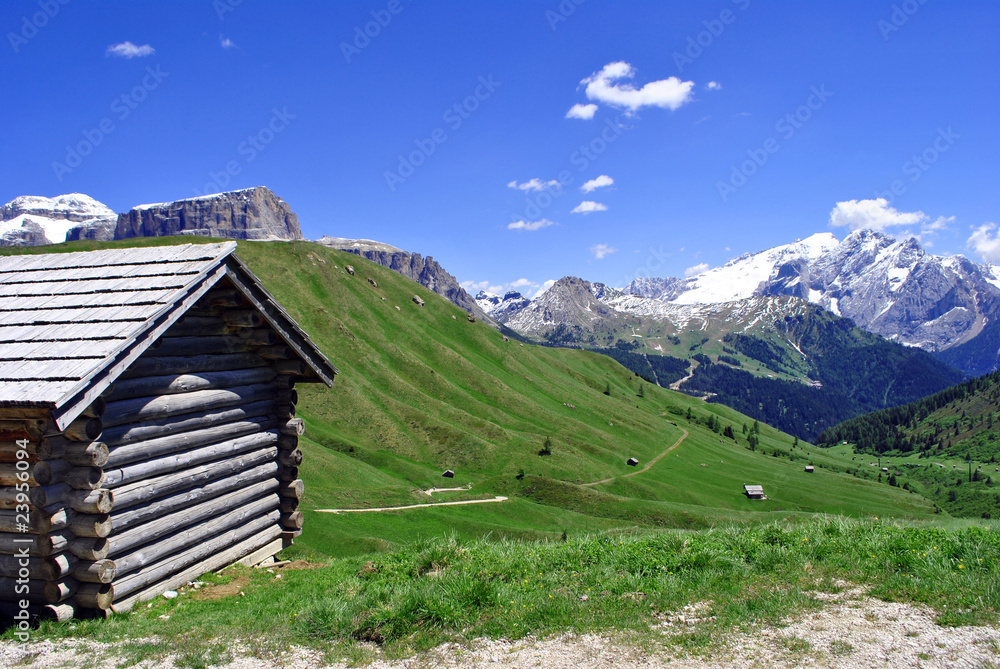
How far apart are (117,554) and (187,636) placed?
12.8ft

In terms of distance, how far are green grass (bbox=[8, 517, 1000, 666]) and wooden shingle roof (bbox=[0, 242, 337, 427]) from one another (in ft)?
16.3

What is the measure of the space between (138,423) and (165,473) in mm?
1635

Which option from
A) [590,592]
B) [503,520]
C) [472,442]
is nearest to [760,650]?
[590,592]

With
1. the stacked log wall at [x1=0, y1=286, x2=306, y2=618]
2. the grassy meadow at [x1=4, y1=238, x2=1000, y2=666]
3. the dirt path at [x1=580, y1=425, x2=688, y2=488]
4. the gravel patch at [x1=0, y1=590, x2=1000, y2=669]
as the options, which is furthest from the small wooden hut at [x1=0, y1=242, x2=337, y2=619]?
the dirt path at [x1=580, y1=425, x2=688, y2=488]

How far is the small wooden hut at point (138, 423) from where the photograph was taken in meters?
11.7

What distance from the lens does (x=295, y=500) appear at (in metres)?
19.2

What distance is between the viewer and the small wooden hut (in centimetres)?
1166

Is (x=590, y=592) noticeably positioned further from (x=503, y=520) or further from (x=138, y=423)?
(x=503, y=520)

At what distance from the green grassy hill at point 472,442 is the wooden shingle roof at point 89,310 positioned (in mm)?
27385

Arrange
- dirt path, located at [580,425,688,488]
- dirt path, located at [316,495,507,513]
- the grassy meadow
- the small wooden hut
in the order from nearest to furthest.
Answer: the grassy meadow < the small wooden hut < dirt path, located at [316,495,507,513] < dirt path, located at [580,425,688,488]

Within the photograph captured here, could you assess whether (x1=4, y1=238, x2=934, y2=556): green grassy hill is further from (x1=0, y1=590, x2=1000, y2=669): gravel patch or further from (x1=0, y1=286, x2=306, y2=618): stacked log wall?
(x1=0, y1=590, x2=1000, y2=669): gravel patch

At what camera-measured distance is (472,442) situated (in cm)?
10169

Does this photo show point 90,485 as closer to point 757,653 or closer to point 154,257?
point 154,257

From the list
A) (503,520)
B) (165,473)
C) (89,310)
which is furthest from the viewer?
(503,520)
